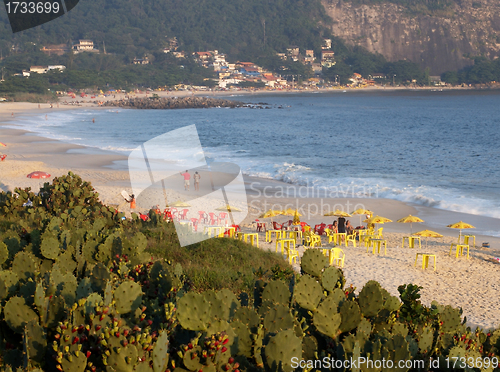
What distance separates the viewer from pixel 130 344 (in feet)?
10.3

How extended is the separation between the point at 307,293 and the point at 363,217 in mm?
12761

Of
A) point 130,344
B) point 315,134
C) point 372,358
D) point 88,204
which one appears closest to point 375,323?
point 372,358

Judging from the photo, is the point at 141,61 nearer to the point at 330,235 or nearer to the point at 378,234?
the point at 378,234

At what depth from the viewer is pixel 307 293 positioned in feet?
13.8

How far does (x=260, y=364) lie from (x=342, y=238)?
33.5 ft

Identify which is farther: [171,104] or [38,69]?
[38,69]

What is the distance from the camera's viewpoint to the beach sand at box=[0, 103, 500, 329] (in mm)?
9367

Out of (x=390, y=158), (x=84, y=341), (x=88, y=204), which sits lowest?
(x=390, y=158)

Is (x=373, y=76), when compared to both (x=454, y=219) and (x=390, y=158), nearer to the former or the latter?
(x=390, y=158)

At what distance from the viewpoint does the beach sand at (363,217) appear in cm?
937

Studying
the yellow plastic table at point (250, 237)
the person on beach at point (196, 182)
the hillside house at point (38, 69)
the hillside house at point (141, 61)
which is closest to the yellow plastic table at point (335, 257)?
the yellow plastic table at point (250, 237)

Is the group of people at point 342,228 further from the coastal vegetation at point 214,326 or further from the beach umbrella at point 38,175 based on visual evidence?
the beach umbrella at point 38,175

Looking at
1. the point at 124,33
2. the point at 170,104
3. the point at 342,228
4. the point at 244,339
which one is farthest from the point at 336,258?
the point at 124,33

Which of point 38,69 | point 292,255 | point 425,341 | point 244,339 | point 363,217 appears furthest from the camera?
point 38,69
